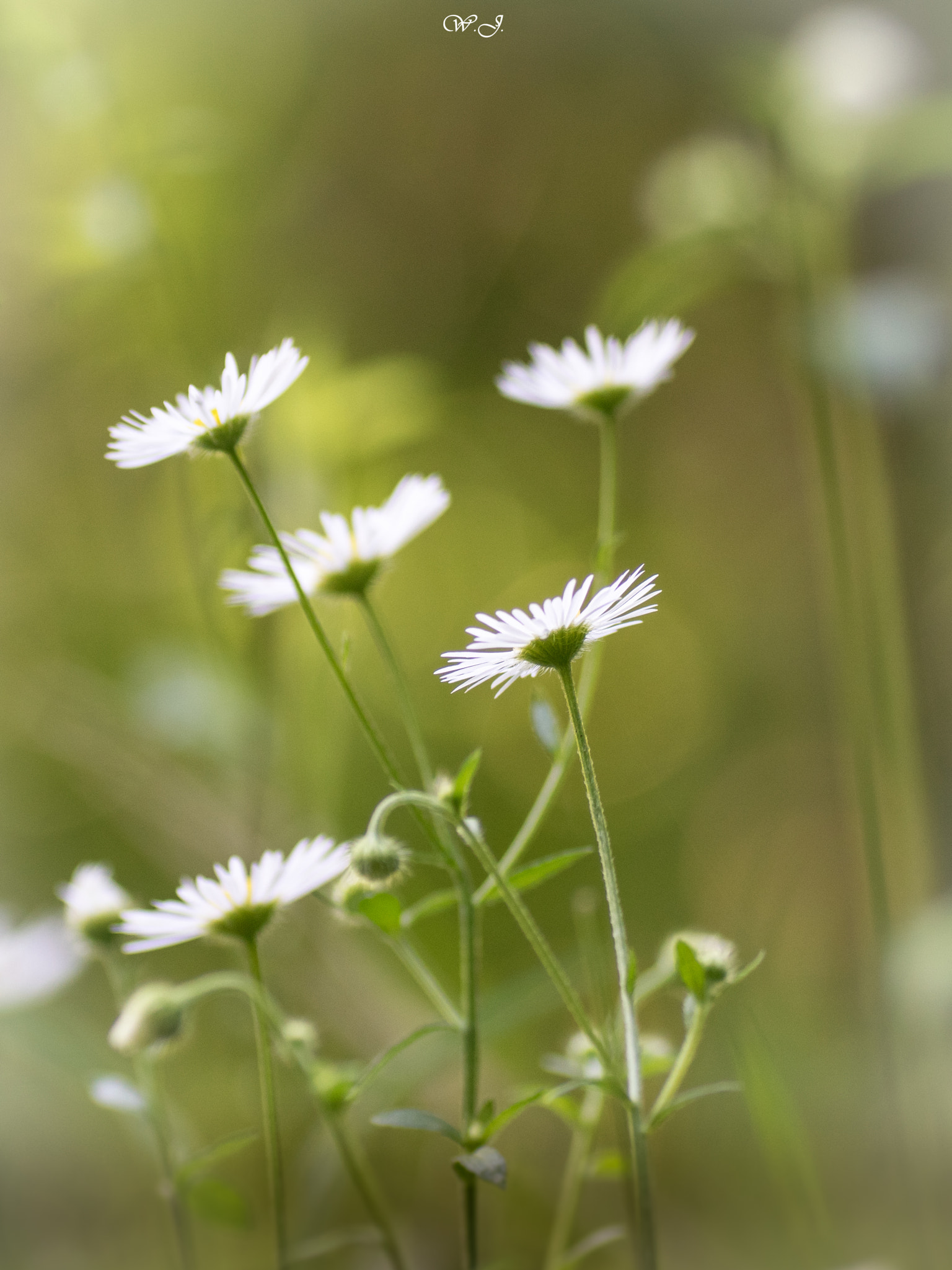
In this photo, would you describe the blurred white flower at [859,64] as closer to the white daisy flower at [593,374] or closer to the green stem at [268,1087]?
the white daisy flower at [593,374]

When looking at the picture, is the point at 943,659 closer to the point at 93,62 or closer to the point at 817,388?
the point at 817,388

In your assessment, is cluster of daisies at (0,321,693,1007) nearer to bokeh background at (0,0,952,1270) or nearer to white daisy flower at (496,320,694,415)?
white daisy flower at (496,320,694,415)

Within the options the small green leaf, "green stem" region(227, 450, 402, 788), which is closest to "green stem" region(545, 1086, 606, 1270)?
the small green leaf

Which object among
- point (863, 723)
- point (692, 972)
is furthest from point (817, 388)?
point (692, 972)

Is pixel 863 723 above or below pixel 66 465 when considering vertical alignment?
below
